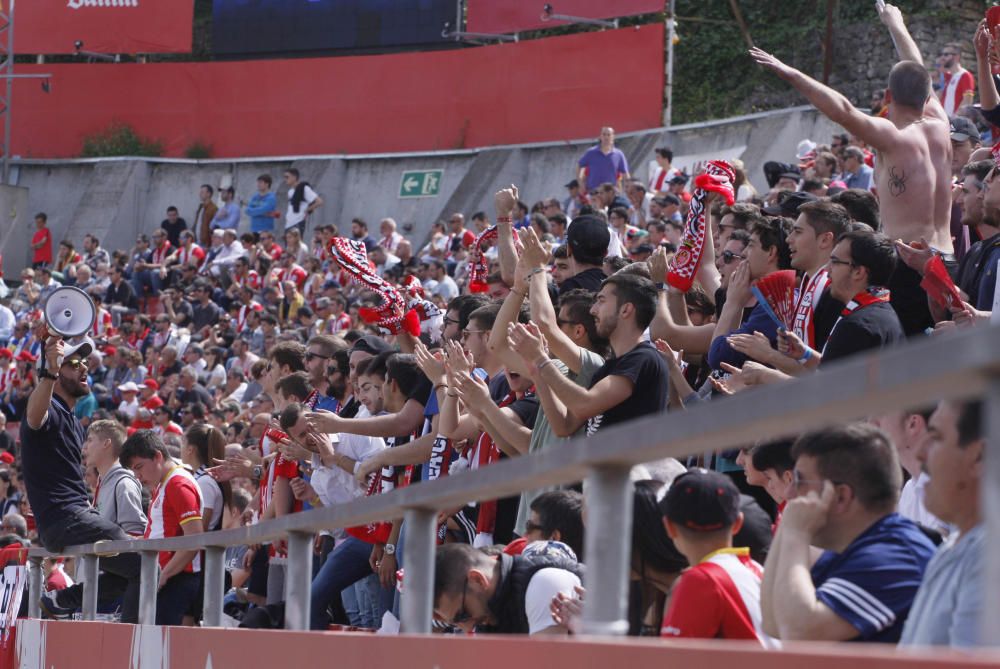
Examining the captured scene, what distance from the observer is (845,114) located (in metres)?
6.52

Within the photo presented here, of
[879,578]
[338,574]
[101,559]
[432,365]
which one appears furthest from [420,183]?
[879,578]

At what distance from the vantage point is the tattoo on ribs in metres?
6.68

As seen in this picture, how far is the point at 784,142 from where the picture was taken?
18.5 meters

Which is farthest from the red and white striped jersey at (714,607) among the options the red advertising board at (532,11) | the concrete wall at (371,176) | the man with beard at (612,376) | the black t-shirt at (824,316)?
the red advertising board at (532,11)

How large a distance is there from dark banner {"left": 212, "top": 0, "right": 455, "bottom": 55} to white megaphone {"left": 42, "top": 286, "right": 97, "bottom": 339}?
16.7m

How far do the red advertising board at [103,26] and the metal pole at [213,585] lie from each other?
23739 millimetres

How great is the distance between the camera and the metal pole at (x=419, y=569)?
10.3 feet

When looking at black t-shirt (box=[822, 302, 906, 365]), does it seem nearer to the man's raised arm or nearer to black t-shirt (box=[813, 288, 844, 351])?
black t-shirt (box=[813, 288, 844, 351])

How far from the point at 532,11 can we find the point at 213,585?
755 inches

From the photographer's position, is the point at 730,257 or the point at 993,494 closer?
the point at 993,494

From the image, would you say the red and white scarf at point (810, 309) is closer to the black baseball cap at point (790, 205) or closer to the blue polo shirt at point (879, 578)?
the black baseball cap at point (790, 205)

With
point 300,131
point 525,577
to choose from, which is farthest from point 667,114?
point 525,577

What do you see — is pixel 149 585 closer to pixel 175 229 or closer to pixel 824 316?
pixel 824 316

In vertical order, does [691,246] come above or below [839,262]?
above
